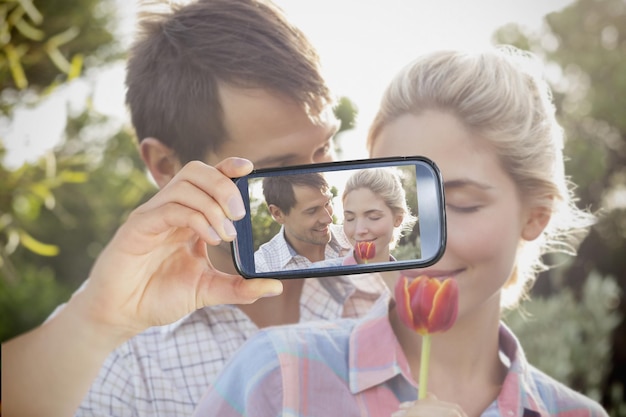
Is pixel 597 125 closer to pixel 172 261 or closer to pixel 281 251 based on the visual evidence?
pixel 281 251

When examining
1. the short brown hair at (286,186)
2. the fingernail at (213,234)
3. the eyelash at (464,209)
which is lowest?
the fingernail at (213,234)

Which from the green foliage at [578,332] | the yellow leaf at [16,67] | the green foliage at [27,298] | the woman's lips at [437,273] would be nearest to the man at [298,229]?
the woman's lips at [437,273]

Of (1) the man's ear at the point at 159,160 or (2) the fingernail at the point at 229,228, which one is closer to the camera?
(2) the fingernail at the point at 229,228

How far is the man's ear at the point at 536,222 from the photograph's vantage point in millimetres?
1396

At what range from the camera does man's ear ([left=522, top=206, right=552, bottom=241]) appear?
1.40 meters

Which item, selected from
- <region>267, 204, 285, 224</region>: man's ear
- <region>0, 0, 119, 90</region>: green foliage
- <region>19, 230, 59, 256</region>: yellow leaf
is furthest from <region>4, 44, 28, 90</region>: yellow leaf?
<region>267, 204, 285, 224</region>: man's ear

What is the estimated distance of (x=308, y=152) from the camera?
1.41 metres

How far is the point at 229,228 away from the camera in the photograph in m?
1.02

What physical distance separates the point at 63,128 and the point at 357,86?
2.48ft

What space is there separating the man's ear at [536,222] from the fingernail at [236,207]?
25.5 inches

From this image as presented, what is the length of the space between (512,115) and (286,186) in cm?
54

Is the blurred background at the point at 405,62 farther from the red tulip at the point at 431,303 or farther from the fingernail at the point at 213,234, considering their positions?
the fingernail at the point at 213,234

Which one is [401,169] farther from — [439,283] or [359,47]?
[359,47]

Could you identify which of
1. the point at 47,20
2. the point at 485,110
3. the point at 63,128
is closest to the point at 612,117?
the point at 485,110
